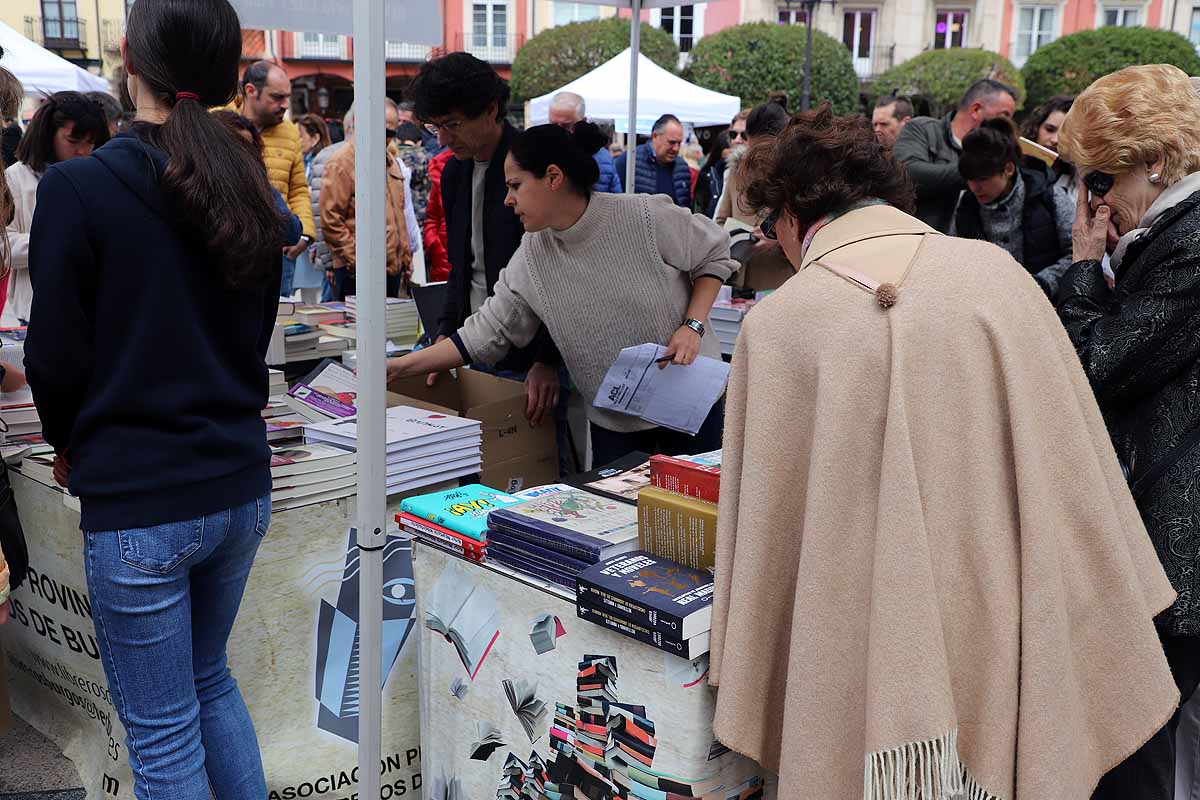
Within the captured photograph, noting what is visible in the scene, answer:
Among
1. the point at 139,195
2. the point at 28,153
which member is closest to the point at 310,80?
the point at 28,153

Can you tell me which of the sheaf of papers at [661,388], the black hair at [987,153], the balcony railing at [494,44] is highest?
the balcony railing at [494,44]

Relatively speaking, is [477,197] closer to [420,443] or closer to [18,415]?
[420,443]

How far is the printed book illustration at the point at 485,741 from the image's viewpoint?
197 cm

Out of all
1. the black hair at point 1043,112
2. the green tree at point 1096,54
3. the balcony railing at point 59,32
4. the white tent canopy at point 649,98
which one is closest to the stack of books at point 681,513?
the black hair at point 1043,112

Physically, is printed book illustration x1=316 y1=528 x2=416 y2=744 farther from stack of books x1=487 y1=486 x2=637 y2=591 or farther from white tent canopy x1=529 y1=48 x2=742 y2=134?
white tent canopy x1=529 y1=48 x2=742 y2=134

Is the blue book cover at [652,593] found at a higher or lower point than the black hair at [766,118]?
lower

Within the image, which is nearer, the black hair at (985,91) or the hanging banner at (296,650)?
the hanging banner at (296,650)

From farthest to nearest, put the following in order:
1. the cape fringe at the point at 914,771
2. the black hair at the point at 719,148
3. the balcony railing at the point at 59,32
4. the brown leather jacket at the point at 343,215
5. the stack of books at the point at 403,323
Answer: the balcony railing at the point at 59,32 < the black hair at the point at 719,148 < the brown leather jacket at the point at 343,215 < the stack of books at the point at 403,323 < the cape fringe at the point at 914,771

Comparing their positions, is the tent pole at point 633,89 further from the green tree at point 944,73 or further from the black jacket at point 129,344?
the green tree at point 944,73

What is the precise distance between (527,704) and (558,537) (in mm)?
327

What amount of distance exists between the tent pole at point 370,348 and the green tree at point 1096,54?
30237 millimetres

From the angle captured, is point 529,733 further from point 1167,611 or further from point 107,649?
point 1167,611

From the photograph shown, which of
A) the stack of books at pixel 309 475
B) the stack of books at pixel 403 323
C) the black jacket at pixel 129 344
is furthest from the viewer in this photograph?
the stack of books at pixel 403 323

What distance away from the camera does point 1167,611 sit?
179 cm
